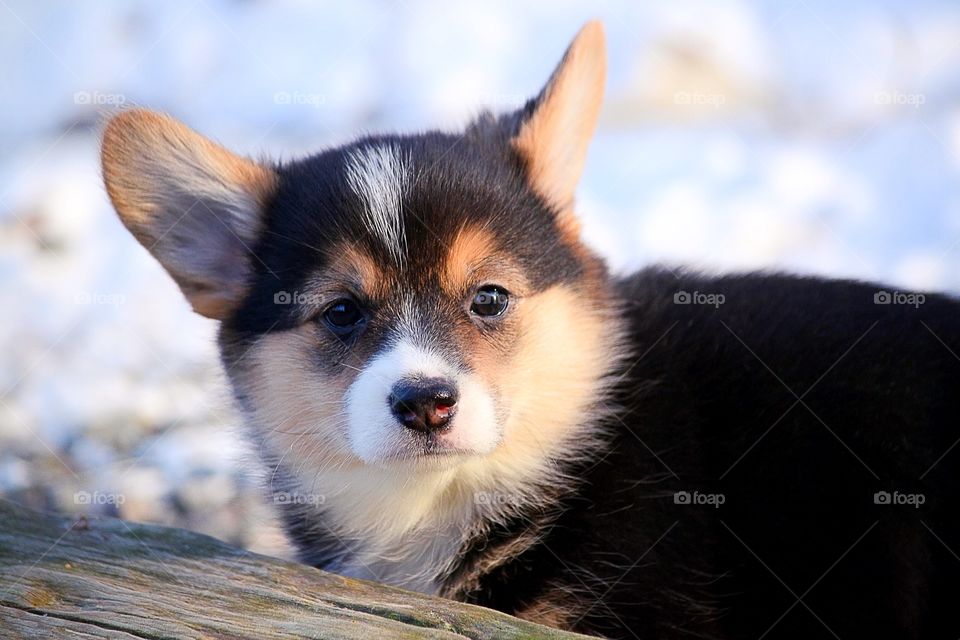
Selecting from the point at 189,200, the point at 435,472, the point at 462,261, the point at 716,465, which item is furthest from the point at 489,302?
the point at 189,200

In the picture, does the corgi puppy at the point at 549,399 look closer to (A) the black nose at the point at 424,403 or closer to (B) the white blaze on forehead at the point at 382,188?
(B) the white blaze on forehead at the point at 382,188

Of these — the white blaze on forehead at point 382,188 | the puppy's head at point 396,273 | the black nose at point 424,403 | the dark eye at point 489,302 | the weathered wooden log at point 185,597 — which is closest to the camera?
the weathered wooden log at point 185,597

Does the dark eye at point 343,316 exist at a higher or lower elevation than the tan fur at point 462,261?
lower

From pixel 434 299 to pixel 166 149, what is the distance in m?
1.25

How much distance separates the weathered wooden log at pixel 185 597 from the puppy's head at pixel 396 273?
504 millimetres

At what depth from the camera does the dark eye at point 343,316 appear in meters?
3.95

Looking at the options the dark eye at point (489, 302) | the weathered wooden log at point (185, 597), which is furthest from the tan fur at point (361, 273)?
the weathered wooden log at point (185, 597)

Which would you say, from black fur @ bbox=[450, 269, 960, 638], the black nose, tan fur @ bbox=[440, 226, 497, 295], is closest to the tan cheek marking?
the black nose

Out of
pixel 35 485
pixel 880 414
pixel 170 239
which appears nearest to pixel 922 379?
pixel 880 414

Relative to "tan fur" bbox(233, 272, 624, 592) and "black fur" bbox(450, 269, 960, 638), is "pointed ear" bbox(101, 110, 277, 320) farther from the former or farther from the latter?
"black fur" bbox(450, 269, 960, 638)

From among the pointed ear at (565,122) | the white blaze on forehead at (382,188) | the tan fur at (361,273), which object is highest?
the pointed ear at (565,122)

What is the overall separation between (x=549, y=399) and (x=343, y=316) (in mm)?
893

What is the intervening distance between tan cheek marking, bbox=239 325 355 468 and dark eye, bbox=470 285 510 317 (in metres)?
0.55

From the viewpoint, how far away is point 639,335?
15.0ft
